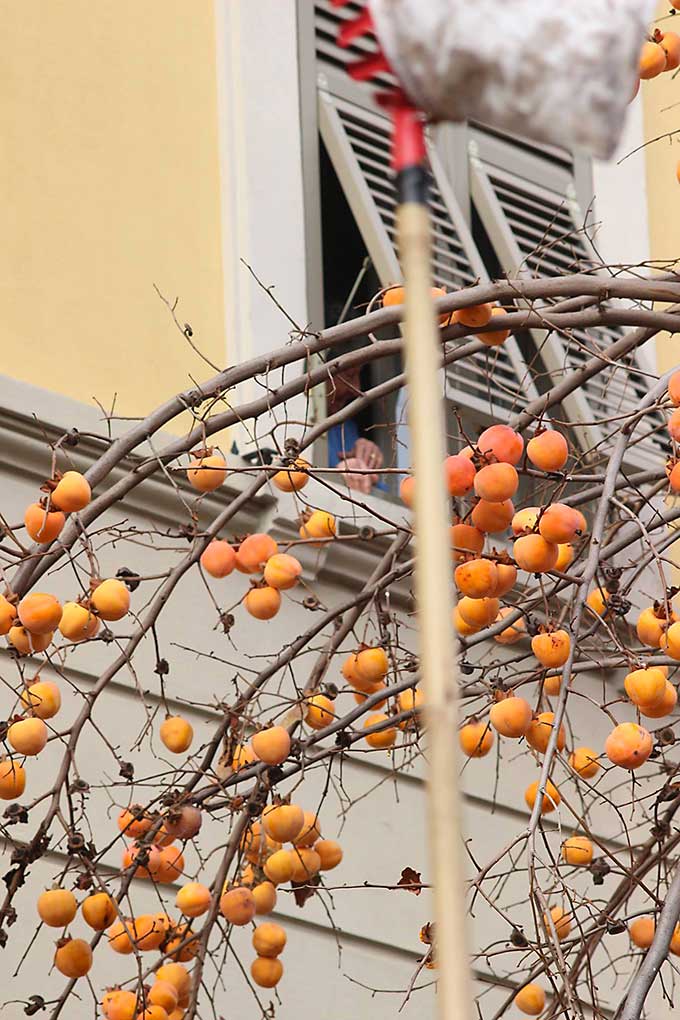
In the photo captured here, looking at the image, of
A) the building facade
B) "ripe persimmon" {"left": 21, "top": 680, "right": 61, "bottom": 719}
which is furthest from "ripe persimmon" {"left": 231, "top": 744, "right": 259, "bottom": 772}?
the building facade

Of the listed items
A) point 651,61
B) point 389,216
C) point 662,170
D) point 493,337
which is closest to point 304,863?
point 493,337

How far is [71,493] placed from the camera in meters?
2.94

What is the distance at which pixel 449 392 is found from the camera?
18.3 ft

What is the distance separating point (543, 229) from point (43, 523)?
3514mm

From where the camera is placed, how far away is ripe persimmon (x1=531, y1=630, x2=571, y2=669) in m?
3.17

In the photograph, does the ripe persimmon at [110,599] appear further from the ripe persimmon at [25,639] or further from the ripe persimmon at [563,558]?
the ripe persimmon at [563,558]

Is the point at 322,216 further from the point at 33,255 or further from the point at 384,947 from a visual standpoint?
the point at 384,947

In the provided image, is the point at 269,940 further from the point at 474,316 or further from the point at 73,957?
the point at 474,316

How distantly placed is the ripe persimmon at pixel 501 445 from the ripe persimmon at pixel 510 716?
402mm

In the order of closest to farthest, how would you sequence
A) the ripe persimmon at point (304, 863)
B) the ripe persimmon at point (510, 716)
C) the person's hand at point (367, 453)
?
1. the ripe persimmon at point (510, 716)
2. the ripe persimmon at point (304, 863)
3. the person's hand at point (367, 453)

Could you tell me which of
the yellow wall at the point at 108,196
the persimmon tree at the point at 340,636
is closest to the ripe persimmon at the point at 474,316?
the persimmon tree at the point at 340,636

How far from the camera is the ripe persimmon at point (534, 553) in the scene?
3062mm

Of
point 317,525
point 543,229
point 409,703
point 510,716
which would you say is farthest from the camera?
point 543,229

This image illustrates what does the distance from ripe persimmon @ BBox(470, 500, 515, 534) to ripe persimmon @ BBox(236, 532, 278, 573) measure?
0.41 meters
